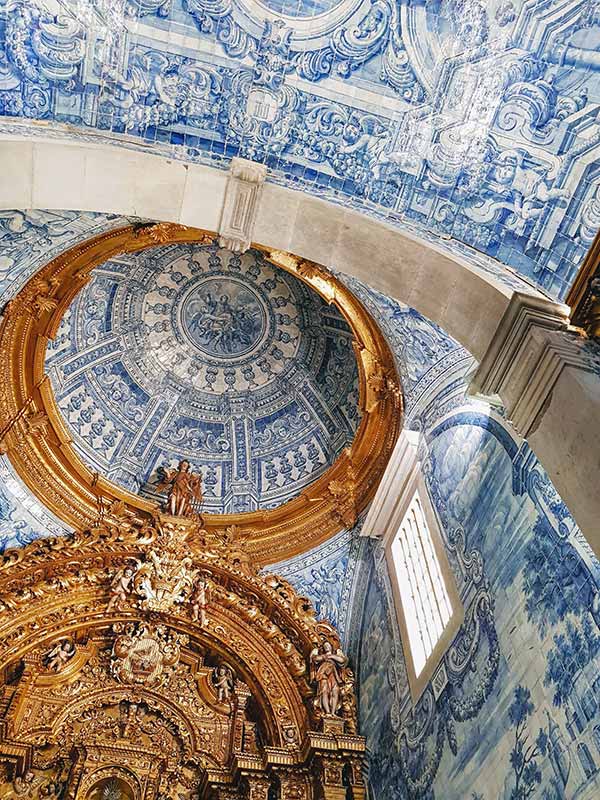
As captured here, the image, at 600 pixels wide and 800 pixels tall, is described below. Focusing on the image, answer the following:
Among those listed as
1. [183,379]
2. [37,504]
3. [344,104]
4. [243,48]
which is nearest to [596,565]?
[344,104]

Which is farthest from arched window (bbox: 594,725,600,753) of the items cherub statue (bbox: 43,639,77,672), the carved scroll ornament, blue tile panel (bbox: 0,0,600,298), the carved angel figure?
cherub statue (bbox: 43,639,77,672)

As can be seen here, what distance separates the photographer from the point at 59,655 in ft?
34.0

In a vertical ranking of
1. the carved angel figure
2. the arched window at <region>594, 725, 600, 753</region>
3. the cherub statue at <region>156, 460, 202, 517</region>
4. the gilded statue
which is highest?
the arched window at <region>594, 725, 600, 753</region>

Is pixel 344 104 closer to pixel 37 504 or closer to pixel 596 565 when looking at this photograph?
pixel 596 565

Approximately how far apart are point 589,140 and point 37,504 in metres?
9.90

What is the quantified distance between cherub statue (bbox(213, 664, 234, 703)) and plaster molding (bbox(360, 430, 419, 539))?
3.26 m

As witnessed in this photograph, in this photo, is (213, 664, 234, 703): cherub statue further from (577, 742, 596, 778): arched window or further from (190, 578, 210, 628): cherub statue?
(577, 742, 596, 778): arched window

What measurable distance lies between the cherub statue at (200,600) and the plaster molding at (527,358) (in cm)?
739

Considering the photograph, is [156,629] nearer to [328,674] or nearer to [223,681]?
[223,681]

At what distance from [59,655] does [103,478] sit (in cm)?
323

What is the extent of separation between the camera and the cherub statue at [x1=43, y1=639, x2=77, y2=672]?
10273 millimetres

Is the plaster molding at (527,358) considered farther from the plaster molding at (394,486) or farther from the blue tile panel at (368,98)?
the plaster molding at (394,486)

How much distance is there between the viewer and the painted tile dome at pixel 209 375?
12852 millimetres

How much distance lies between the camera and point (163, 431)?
44.4ft
